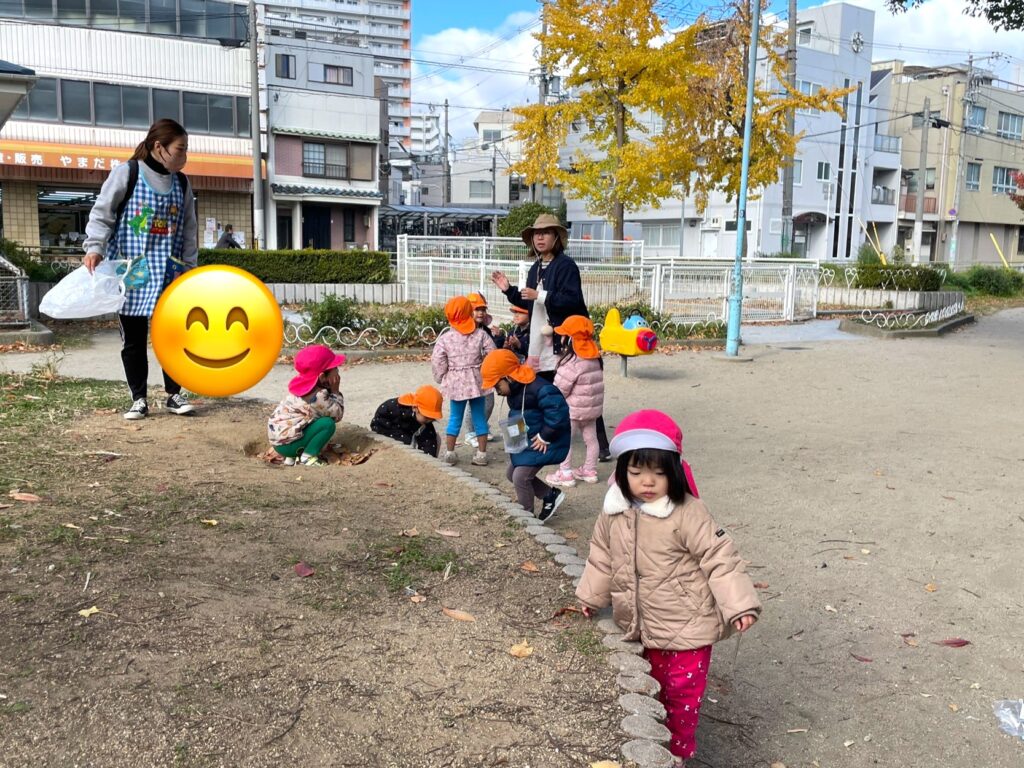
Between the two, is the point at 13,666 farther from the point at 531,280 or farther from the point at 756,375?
the point at 756,375

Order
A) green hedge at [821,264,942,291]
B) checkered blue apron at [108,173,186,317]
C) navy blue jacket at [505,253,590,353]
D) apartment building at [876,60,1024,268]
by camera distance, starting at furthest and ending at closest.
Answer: apartment building at [876,60,1024,268] < green hedge at [821,264,942,291] < navy blue jacket at [505,253,590,353] < checkered blue apron at [108,173,186,317]

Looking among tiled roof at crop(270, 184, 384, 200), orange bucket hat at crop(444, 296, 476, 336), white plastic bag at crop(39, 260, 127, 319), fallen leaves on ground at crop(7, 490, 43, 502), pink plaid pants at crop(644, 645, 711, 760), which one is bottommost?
pink plaid pants at crop(644, 645, 711, 760)

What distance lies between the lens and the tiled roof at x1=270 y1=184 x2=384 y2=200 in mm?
31828

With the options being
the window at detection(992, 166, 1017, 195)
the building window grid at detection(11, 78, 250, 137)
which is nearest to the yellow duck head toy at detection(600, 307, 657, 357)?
the building window grid at detection(11, 78, 250, 137)

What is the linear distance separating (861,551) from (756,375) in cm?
665

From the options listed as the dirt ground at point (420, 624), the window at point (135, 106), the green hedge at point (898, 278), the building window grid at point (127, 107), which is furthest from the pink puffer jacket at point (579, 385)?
the window at point (135, 106)

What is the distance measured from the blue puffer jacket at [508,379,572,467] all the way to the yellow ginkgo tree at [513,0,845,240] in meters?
18.1

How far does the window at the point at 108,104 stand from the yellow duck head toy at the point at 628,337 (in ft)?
77.9

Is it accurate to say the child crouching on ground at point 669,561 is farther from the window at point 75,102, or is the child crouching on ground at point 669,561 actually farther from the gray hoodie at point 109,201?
the window at point 75,102

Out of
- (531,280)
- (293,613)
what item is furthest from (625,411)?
(293,613)

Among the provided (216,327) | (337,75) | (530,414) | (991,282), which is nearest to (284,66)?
(337,75)

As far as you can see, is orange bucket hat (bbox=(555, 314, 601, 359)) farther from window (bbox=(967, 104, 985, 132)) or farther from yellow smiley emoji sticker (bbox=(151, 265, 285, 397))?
window (bbox=(967, 104, 985, 132))

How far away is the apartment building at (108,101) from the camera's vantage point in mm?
26562

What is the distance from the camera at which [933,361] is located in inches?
505
